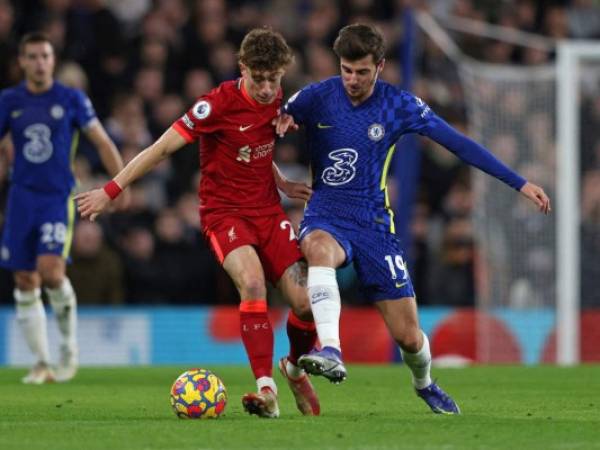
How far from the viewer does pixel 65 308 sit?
1206 centimetres

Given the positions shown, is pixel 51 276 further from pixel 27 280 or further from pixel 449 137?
pixel 449 137

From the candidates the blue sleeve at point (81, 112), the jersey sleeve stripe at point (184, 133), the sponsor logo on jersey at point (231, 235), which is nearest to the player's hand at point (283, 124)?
the jersey sleeve stripe at point (184, 133)

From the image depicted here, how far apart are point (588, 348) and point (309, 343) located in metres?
8.39

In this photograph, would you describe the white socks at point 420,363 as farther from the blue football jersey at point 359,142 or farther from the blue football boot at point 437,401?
the blue football jersey at point 359,142

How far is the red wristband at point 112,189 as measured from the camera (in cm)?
812

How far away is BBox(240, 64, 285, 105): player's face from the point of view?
830 cm

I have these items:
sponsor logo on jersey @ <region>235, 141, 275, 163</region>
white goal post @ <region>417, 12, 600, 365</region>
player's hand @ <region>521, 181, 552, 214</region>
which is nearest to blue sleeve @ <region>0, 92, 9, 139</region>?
sponsor logo on jersey @ <region>235, 141, 275, 163</region>

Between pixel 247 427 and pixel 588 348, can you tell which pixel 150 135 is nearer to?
pixel 588 348

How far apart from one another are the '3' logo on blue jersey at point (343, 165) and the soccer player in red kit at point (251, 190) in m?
0.22

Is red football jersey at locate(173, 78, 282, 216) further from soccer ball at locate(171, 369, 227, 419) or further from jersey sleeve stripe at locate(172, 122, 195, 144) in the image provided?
soccer ball at locate(171, 369, 227, 419)

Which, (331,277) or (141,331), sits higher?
(331,277)

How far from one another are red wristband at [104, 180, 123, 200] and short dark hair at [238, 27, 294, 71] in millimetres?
970

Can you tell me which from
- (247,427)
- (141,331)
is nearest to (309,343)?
(247,427)

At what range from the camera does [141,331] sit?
15461 millimetres
